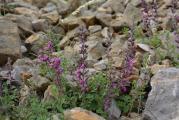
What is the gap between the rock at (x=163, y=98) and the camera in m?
5.55

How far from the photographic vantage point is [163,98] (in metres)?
5.73

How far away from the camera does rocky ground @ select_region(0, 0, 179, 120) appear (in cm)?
580

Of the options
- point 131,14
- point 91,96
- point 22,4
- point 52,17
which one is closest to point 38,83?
point 91,96

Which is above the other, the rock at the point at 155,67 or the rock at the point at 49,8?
the rock at the point at 49,8

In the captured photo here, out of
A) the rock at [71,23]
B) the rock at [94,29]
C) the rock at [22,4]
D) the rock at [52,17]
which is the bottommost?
the rock at [94,29]

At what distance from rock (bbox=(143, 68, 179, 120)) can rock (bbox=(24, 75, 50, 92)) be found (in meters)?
1.31

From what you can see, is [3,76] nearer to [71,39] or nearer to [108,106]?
[108,106]

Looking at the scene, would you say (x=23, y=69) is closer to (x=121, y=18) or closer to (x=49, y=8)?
(x=121, y=18)

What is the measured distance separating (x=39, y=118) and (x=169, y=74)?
1660 millimetres

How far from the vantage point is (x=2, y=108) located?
5.81m

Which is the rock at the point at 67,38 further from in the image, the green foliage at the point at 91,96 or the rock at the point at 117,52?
the green foliage at the point at 91,96

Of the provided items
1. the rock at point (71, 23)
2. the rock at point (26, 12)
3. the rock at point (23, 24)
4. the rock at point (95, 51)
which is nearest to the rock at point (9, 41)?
the rock at point (23, 24)

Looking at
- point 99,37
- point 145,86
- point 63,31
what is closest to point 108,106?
point 145,86

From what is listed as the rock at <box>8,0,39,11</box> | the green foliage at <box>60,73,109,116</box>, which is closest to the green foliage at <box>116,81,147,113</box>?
the green foliage at <box>60,73,109,116</box>
